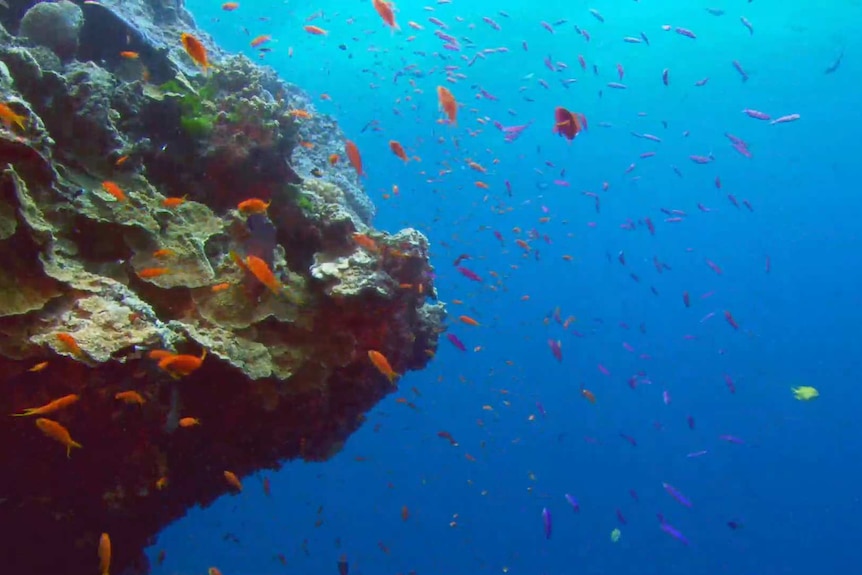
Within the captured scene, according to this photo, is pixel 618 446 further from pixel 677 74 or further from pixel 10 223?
pixel 10 223

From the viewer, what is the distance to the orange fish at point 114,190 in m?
4.55

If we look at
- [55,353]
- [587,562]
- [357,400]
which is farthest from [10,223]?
[587,562]

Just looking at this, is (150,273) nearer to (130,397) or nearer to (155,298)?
(155,298)

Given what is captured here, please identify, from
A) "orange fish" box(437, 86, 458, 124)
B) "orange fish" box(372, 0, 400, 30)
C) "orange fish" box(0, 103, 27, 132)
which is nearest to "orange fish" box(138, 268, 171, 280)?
"orange fish" box(0, 103, 27, 132)

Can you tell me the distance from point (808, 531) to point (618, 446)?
526 inches

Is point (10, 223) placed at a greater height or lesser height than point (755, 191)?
greater

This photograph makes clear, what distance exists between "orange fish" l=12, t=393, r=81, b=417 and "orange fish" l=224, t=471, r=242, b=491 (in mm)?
1783

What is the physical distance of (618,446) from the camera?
117ft

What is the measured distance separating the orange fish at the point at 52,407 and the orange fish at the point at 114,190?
1.70m

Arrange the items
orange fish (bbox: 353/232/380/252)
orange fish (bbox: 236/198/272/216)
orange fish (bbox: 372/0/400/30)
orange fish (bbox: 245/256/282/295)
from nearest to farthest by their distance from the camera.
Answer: orange fish (bbox: 245/256/282/295) < orange fish (bbox: 236/198/272/216) < orange fish (bbox: 353/232/380/252) < orange fish (bbox: 372/0/400/30)

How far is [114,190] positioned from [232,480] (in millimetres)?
2707

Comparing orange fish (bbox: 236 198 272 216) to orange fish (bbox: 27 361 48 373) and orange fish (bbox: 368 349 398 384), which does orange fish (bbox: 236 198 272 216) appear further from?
orange fish (bbox: 27 361 48 373)

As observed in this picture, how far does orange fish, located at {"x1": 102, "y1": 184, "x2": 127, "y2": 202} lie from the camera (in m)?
4.55

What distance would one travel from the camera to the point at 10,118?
351 cm
